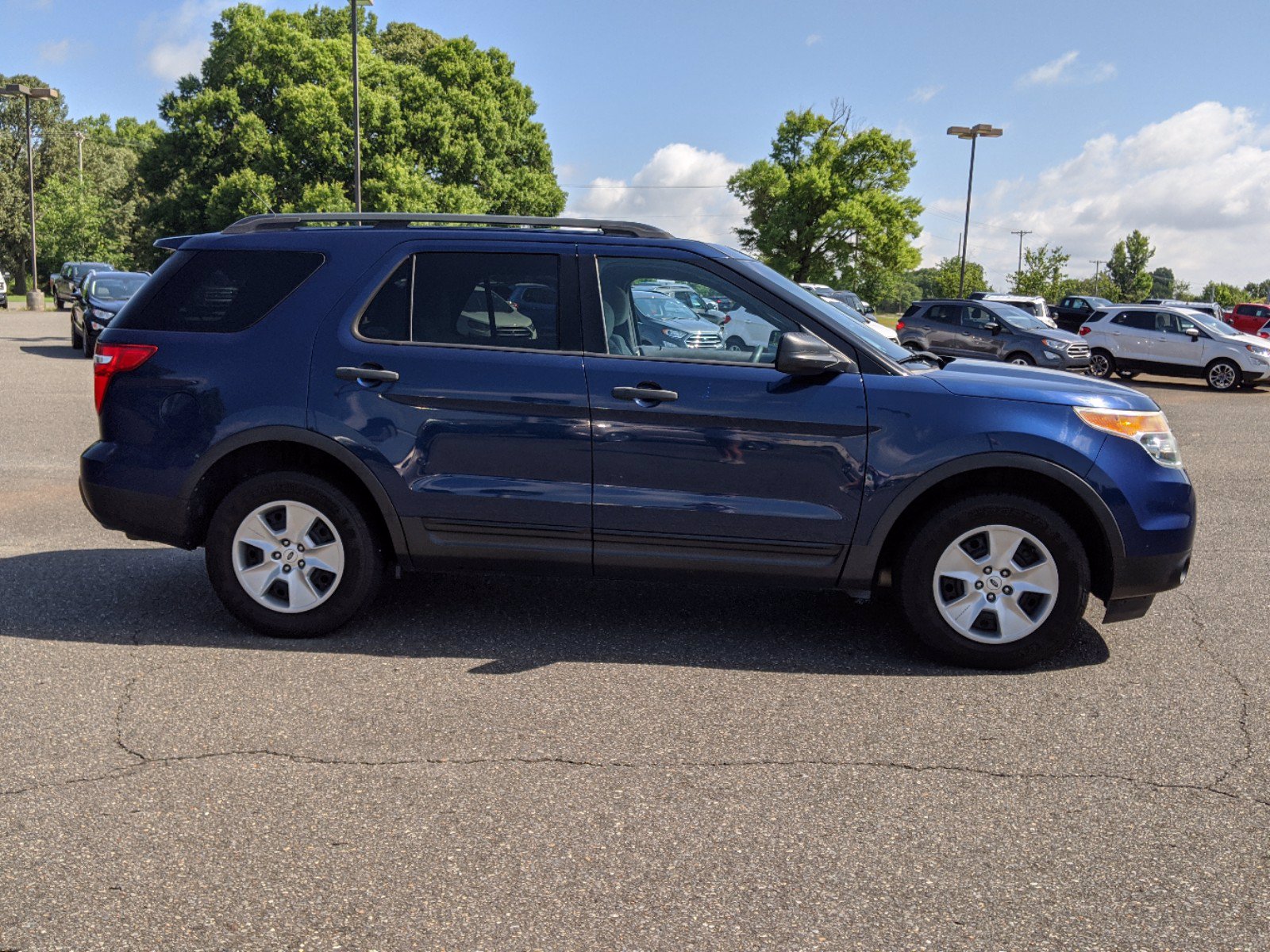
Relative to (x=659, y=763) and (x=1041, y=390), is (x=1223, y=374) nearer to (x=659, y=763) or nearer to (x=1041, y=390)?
(x=1041, y=390)

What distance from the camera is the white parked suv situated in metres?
23.1

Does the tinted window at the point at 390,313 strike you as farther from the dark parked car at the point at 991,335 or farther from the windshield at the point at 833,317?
the dark parked car at the point at 991,335

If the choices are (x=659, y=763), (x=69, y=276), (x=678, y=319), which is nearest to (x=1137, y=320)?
(x=678, y=319)

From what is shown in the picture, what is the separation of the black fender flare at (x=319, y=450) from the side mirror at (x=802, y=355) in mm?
1755

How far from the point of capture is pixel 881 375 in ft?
15.6

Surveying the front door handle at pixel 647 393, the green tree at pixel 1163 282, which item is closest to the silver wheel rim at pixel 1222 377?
the front door handle at pixel 647 393

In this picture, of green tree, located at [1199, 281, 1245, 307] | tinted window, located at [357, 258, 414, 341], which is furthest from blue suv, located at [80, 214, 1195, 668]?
green tree, located at [1199, 281, 1245, 307]

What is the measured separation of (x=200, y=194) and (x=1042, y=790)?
147ft

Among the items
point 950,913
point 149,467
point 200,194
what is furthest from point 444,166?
point 950,913

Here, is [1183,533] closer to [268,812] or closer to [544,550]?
[544,550]

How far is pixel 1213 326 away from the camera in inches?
931

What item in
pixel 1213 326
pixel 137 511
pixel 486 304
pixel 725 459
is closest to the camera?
pixel 725 459

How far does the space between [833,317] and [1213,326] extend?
2194 centimetres

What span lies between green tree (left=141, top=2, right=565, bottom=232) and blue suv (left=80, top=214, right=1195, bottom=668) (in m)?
35.2
